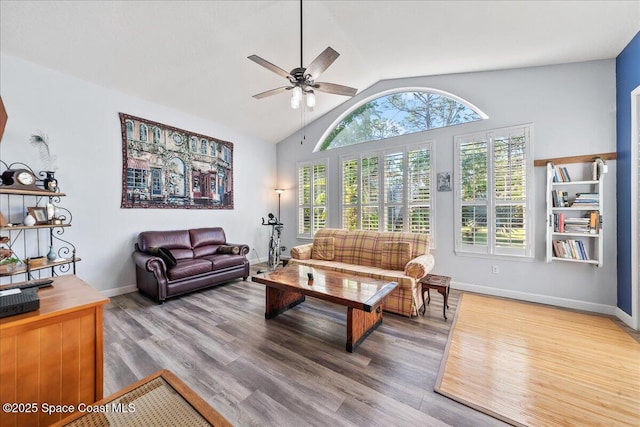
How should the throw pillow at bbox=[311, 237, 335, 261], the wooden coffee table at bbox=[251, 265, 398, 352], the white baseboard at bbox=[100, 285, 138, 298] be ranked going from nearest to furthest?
the wooden coffee table at bbox=[251, 265, 398, 352]
the white baseboard at bbox=[100, 285, 138, 298]
the throw pillow at bbox=[311, 237, 335, 261]

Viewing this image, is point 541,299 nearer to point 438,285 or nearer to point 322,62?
point 438,285

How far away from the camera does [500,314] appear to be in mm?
3012

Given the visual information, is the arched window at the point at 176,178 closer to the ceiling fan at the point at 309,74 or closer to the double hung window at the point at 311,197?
the double hung window at the point at 311,197

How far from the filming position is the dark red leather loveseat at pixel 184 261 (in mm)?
3344

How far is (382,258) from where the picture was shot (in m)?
3.62

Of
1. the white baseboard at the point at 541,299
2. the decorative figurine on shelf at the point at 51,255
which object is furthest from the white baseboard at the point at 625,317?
the decorative figurine on shelf at the point at 51,255

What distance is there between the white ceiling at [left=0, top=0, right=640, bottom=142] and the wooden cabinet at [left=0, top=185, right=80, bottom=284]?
1726mm

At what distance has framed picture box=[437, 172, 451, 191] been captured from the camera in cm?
400

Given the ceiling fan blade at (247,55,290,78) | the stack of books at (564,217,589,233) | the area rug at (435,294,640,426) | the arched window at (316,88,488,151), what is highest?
the arched window at (316,88,488,151)

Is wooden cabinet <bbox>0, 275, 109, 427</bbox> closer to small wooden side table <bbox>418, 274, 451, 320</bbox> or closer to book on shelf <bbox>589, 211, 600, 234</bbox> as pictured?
small wooden side table <bbox>418, 274, 451, 320</bbox>

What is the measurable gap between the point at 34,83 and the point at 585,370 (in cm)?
656

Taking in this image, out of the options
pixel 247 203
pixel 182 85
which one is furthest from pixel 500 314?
pixel 182 85

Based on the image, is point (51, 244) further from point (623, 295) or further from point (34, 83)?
point (623, 295)

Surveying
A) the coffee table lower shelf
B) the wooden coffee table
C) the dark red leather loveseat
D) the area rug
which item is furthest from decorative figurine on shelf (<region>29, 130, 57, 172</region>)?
the area rug
